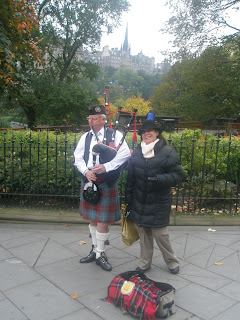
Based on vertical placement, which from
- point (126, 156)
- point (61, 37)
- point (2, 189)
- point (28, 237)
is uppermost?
point (61, 37)

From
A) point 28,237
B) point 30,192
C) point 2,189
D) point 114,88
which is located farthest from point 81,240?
point 114,88

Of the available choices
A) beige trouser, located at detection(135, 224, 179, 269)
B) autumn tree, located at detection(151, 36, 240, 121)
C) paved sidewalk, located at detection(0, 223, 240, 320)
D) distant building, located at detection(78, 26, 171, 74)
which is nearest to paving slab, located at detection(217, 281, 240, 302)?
paved sidewalk, located at detection(0, 223, 240, 320)

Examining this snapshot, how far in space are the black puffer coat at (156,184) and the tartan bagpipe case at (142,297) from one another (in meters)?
0.66

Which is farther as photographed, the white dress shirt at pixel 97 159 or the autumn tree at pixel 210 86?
the autumn tree at pixel 210 86

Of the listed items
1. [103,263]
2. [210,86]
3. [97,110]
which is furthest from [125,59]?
[103,263]

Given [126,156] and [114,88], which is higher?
[114,88]

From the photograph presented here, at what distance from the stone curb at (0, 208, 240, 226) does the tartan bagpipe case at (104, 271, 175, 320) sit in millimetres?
2194

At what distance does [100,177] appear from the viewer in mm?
3658

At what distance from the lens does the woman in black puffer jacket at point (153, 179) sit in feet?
11.3

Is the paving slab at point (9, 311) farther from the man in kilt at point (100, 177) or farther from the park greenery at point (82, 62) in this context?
the park greenery at point (82, 62)

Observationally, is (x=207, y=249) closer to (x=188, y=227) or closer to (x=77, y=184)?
(x=188, y=227)

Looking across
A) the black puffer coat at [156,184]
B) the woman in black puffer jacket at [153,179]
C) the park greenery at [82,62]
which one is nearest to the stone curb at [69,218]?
the woman in black puffer jacket at [153,179]

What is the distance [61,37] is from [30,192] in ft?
73.1

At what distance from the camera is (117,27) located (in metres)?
26.2
